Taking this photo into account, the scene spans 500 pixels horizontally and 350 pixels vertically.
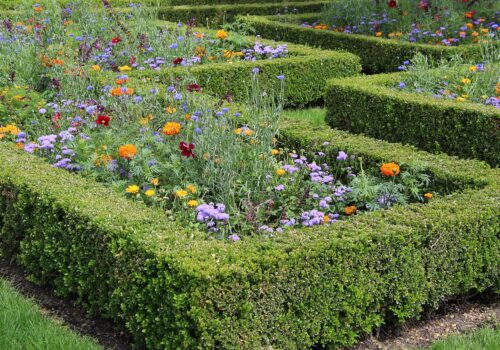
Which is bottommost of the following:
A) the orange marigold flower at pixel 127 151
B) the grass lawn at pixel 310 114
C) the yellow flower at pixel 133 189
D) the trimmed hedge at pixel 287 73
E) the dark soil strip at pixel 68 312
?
the grass lawn at pixel 310 114

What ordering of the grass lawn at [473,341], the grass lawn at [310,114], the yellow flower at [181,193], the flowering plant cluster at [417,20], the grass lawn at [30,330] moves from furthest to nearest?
the flowering plant cluster at [417,20] → the grass lawn at [310,114] → the yellow flower at [181,193] → the grass lawn at [473,341] → the grass lawn at [30,330]

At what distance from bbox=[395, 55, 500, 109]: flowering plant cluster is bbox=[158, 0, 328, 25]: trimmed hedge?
6579 millimetres

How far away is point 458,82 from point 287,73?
229 centimetres

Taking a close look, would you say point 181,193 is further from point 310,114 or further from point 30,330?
point 310,114

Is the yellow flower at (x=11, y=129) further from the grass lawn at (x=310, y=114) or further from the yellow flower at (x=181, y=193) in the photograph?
the grass lawn at (x=310, y=114)

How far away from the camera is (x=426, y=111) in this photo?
6.99 metres

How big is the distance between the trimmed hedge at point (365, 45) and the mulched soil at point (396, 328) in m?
5.27

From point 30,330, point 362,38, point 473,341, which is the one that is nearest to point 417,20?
point 362,38

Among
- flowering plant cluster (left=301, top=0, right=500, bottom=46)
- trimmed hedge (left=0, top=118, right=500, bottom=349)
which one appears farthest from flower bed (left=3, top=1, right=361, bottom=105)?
trimmed hedge (left=0, top=118, right=500, bottom=349)

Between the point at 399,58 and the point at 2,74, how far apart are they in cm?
530

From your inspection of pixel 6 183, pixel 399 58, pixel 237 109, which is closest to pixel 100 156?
pixel 6 183

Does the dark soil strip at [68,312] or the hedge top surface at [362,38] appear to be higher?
the hedge top surface at [362,38]

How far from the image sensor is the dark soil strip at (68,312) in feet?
14.4

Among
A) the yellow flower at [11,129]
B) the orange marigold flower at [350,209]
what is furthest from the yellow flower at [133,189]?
the yellow flower at [11,129]
